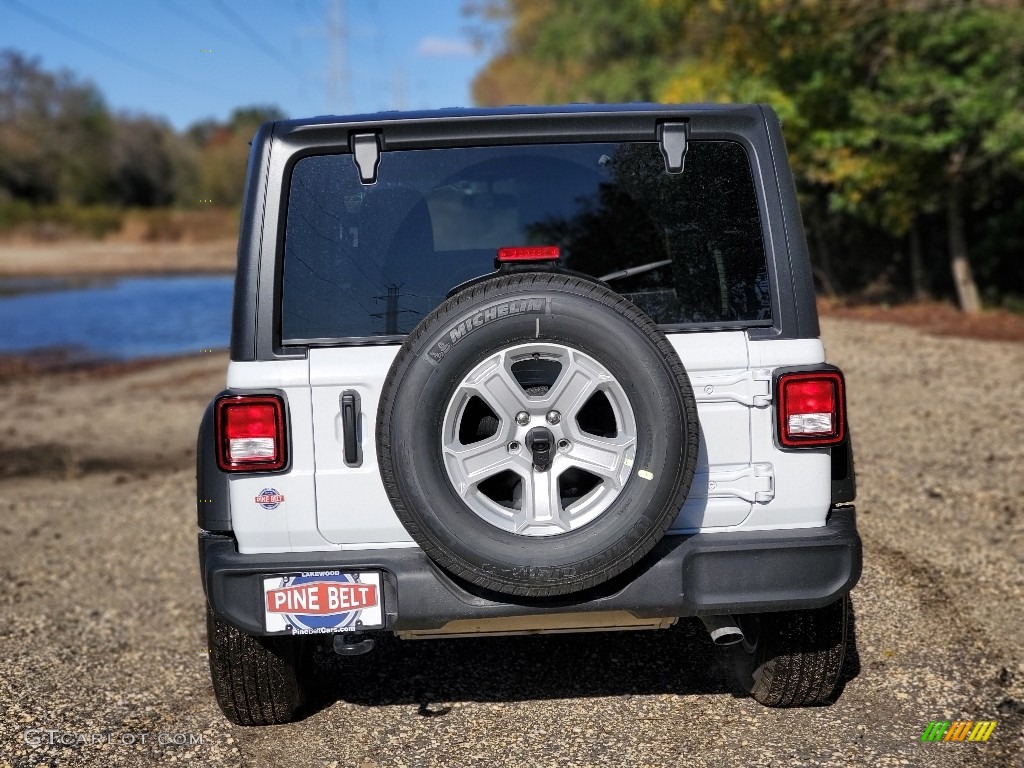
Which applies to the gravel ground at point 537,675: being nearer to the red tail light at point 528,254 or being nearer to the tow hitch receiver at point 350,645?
the tow hitch receiver at point 350,645

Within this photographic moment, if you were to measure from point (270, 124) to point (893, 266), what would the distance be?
715 inches

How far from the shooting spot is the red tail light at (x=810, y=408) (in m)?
3.27

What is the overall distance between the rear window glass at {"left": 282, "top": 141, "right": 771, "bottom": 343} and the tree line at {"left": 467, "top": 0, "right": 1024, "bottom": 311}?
1156 cm

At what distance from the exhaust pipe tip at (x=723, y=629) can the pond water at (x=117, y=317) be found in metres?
18.7

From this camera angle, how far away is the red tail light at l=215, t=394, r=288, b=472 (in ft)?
10.6

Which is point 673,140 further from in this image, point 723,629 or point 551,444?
point 723,629

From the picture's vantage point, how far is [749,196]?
11.1 ft

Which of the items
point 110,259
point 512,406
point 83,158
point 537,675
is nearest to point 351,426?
point 512,406

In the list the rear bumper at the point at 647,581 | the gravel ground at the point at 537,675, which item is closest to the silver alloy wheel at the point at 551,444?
the rear bumper at the point at 647,581

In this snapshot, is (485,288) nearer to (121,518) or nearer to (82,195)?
(121,518)

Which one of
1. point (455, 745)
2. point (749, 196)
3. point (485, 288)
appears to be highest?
point (749, 196)

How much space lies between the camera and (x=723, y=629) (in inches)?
137

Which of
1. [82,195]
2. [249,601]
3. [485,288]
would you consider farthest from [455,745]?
[82,195]

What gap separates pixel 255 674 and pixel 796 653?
176 cm
